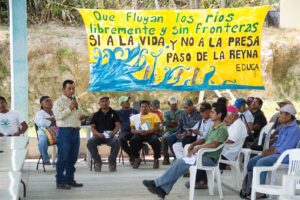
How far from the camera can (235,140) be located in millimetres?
10344

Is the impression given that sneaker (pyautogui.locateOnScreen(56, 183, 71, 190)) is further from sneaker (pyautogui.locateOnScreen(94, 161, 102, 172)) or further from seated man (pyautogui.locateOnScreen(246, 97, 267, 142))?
seated man (pyautogui.locateOnScreen(246, 97, 267, 142))

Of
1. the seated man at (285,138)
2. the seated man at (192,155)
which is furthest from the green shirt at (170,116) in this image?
the seated man at (285,138)

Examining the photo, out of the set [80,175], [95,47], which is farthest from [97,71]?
[80,175]

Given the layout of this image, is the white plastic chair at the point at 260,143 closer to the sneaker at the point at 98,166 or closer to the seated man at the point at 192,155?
the seated man at the point at 192,155

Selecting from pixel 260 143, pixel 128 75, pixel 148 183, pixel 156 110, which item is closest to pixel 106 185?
pixel 148 183

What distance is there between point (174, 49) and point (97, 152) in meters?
2.71

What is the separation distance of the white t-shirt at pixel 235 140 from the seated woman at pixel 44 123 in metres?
3.55

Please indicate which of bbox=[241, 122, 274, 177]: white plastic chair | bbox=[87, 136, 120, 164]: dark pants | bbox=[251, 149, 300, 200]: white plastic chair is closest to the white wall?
bbox=[87, 136, 120, 164]: dark pants

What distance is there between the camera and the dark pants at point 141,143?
1341 cm

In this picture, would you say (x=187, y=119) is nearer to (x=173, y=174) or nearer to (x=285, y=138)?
(x=173, y=174)

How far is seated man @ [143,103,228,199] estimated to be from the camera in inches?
374

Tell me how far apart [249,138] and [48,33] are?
9.57 meters

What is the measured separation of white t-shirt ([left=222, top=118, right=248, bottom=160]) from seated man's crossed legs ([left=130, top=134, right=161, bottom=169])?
3002mm

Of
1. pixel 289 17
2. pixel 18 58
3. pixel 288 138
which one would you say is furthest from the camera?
pixel 289 17
